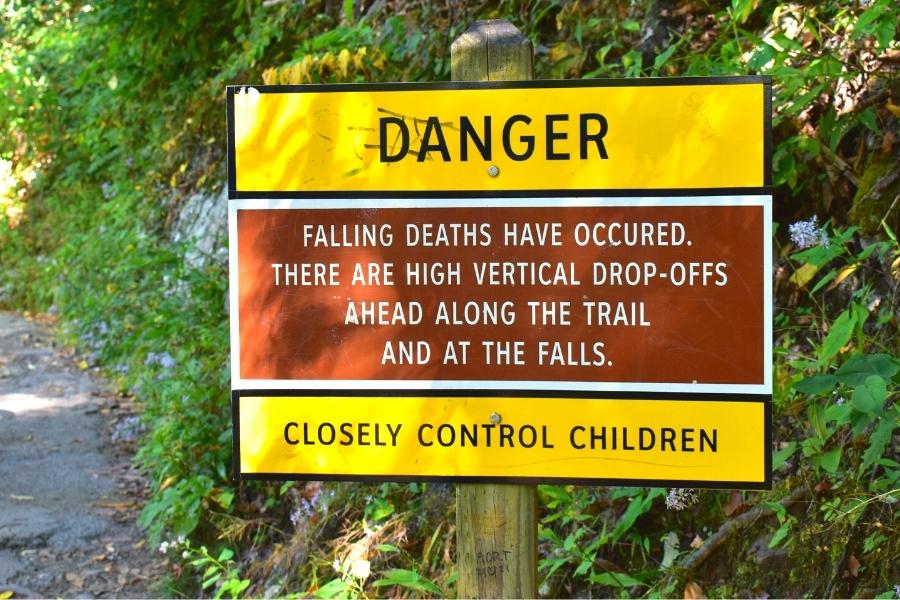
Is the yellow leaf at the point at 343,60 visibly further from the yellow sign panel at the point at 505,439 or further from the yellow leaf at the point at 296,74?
the yellow sign panel at the point at 505,439

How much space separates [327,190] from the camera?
6.64 ft

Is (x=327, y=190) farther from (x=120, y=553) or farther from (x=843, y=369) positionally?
(x=120, y=553)

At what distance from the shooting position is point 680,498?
119 inches

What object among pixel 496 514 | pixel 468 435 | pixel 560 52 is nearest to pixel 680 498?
pixel 496 514

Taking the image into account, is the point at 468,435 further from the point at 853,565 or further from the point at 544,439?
the point at 853,565

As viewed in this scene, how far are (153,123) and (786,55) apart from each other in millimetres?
8257

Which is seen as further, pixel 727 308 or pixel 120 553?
pixel 120 553

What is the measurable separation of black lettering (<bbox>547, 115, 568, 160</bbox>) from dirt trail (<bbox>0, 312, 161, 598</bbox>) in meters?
3.47

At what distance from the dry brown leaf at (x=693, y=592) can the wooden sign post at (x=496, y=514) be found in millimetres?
1229

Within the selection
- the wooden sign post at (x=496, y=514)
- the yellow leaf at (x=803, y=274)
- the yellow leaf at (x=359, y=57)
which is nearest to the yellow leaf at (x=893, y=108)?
the yellow leaf at (x=803, y=274)

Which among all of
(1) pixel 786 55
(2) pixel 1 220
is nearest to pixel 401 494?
(1) pixel 786 55

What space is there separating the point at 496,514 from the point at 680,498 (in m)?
1.15

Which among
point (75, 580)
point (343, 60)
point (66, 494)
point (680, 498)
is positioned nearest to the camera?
point (680, 498)

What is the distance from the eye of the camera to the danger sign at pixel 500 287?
1.92 m
